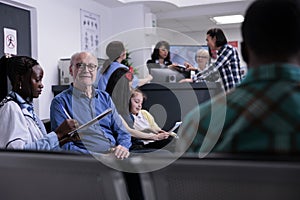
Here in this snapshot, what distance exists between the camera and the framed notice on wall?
5926 mm

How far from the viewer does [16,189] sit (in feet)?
2.23

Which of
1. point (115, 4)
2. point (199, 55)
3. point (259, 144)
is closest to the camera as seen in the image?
point (259, 144)

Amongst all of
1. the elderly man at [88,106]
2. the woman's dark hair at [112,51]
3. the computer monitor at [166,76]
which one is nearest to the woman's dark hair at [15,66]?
the elderly man at [88,106]

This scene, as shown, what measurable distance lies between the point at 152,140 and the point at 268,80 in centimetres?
176

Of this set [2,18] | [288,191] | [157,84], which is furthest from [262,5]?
[2,18]

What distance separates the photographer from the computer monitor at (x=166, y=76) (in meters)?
3.94

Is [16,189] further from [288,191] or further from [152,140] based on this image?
[152,140]

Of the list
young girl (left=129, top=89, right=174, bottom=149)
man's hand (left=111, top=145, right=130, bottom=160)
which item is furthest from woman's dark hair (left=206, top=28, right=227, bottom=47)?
man's hand (left=111, top=145, right=130, bottom=160)

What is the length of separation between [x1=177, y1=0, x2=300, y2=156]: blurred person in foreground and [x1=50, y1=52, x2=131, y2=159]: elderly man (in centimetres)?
141

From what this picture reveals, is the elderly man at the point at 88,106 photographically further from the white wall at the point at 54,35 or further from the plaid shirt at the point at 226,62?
the white wall at the point at 54,35

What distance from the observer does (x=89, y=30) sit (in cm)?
613

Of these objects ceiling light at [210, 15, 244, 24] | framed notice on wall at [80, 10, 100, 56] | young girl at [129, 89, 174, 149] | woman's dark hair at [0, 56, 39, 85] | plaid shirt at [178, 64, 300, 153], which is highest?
ceiling light at [210, 15, 244, 24]

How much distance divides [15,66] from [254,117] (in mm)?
1475

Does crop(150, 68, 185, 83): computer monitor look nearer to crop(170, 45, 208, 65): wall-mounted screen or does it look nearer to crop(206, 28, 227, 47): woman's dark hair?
crop(170, 45, 208, 65): wall-mounted screen
